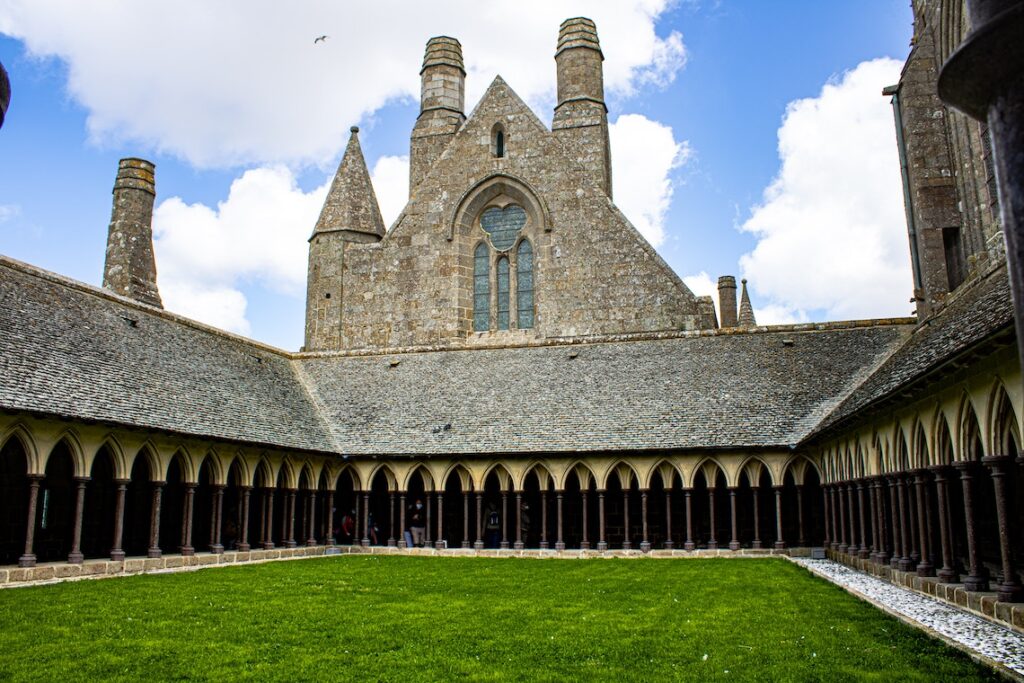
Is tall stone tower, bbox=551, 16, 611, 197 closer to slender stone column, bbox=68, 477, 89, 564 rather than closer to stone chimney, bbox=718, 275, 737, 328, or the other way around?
stone chimney, bbox=718, 275, 737, 328

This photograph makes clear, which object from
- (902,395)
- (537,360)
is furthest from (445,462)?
(902,395)

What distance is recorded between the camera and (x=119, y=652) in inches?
326

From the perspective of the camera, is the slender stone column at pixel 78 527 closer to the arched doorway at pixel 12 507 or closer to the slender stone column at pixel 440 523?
the arched doorway at pixel 12 507

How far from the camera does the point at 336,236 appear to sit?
111 feet

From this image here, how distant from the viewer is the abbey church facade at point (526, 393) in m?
15.3

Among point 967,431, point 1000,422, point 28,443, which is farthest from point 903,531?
point 28,443

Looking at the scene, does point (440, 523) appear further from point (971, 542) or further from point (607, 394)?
point (971, 542)

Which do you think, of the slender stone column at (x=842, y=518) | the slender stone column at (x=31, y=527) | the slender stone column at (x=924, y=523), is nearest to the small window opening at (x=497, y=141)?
the slender stone column at (x=842, y=518)

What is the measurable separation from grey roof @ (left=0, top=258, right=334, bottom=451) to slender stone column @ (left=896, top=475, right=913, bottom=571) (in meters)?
13.3

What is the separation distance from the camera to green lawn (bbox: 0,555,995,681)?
7504 mm

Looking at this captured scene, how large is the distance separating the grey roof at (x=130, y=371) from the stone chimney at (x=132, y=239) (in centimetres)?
587

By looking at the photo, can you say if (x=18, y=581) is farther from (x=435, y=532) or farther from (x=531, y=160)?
(x=531, y=160)

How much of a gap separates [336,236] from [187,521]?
16.5 metres

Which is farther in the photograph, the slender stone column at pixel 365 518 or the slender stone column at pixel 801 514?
the slender stone column at pixel 365 518
